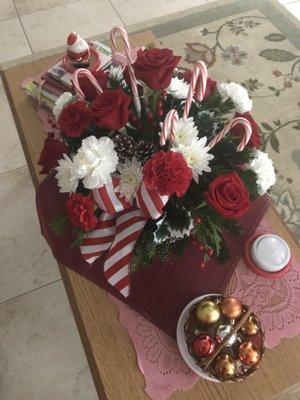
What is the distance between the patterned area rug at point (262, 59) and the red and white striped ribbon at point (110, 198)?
2.95 feet

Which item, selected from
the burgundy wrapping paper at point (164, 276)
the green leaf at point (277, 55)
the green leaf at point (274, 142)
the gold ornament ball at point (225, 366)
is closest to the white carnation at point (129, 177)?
the burgundy wrapping paper at point (164, 276)

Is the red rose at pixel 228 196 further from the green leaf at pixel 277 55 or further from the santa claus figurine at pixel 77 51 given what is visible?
the green leaf at pixel 277 55

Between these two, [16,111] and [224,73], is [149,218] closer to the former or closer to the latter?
[16,111]

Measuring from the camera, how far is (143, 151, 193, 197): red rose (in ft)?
2.05

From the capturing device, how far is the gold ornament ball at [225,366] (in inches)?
26.9

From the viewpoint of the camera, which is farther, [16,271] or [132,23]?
[132,23]

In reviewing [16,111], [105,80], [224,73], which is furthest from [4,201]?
[224,73]

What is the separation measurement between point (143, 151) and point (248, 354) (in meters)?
0.42

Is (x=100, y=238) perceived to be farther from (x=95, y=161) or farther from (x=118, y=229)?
(x=95, y=161)

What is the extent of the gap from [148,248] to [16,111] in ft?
2.48

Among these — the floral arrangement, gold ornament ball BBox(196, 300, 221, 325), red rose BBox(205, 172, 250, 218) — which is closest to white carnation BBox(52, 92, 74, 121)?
the floral arrangement

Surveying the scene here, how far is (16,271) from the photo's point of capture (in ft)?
4.54

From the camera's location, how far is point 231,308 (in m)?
0.73

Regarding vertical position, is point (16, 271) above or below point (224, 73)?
below
